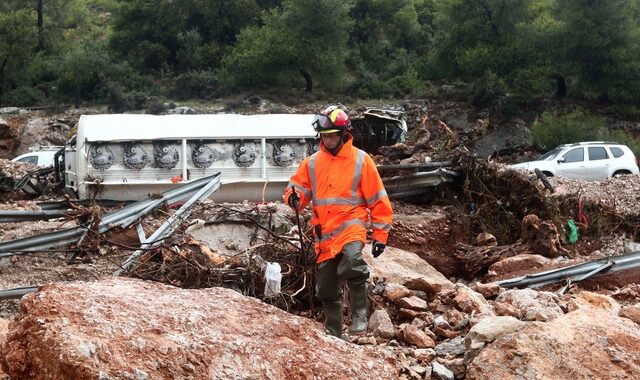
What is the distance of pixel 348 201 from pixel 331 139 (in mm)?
424

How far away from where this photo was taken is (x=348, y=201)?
19.1 feet

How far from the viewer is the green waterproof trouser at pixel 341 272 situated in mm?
5762

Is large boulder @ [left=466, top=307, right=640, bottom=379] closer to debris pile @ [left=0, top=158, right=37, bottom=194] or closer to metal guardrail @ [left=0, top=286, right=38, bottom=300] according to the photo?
metal guardrail @ [left=0, top=286, right=38, bottom=300]

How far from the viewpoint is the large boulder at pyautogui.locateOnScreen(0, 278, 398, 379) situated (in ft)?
13.4

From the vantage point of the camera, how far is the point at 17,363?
13.9 feet

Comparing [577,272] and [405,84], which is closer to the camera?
[577,272]

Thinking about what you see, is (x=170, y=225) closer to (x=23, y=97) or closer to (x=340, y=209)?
(x=340, y=209)

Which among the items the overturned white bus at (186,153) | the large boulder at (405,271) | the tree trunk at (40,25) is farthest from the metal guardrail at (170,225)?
the tree trunk at (40,25)

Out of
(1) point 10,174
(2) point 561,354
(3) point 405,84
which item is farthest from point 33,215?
(3) point 405,84

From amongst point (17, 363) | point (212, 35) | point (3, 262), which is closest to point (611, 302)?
point (17, 363)

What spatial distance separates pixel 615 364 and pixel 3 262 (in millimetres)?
5430

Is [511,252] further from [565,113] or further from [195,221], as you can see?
[565,113]

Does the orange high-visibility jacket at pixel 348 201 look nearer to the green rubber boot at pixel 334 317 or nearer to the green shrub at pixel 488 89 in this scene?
the green rubber boot at pixel 334 317

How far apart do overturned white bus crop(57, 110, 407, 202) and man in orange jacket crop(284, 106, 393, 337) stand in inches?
282
